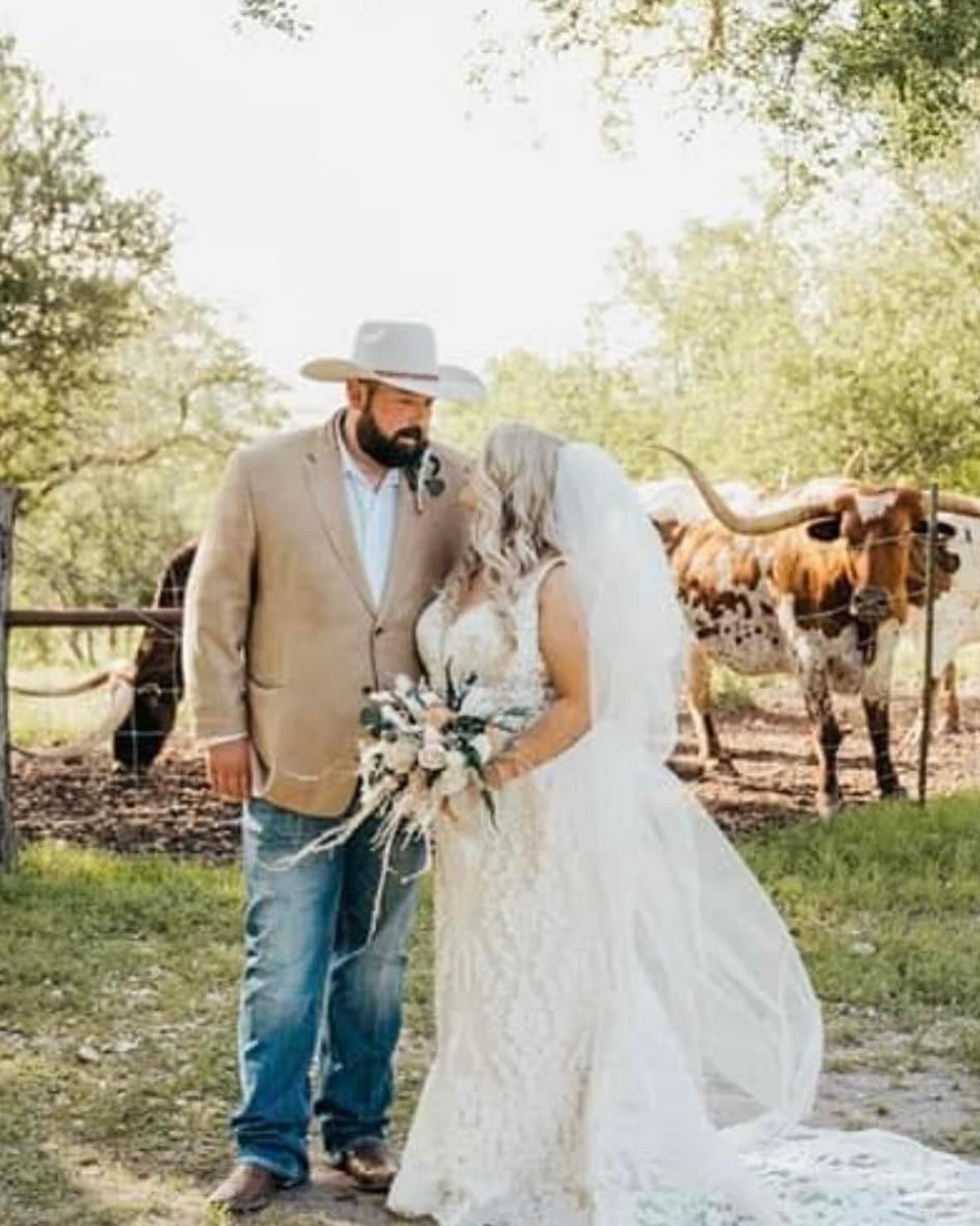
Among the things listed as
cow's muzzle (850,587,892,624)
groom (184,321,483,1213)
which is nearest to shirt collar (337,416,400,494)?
groom (184,321,483,1213)

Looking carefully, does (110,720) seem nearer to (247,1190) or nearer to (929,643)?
(929,643)

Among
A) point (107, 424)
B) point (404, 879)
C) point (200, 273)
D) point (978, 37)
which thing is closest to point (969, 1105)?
point (404, 879)

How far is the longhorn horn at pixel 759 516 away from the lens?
395 inches

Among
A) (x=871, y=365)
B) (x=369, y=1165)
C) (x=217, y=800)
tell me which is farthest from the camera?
(x=871, y=365)

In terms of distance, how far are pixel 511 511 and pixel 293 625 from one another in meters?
0.57

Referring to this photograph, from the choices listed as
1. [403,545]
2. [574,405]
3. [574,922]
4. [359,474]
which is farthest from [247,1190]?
[574,405]

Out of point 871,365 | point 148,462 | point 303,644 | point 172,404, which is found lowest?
point 303,644

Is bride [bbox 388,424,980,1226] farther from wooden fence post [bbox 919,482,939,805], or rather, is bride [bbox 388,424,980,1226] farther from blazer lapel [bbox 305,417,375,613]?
wooden fence post [bbox 919,482,939,805]

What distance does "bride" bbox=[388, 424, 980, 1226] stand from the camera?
436 cm

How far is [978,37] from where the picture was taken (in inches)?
441

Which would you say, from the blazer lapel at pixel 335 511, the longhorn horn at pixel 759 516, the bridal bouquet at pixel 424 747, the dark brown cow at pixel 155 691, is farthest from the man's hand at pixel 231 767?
the dark brown cow at pixel 155 691

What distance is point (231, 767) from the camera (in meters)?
4.54

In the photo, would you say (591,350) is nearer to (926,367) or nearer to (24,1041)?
(926,367)

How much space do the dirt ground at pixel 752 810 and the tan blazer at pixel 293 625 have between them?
105 centimetres
